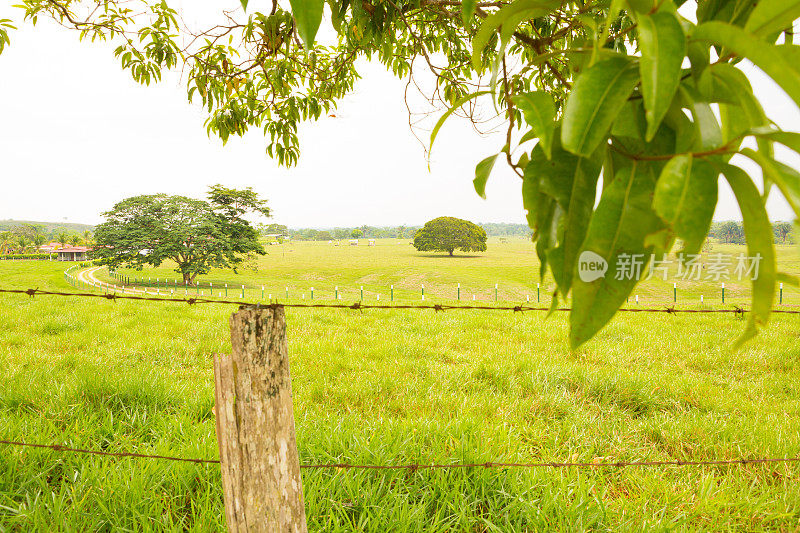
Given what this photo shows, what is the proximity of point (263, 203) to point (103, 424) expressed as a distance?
35.5m

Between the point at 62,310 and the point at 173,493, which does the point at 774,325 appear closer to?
the point at 173,493

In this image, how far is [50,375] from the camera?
3119mm

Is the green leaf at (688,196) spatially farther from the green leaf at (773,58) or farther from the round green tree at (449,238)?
the round green tree at (449,238)

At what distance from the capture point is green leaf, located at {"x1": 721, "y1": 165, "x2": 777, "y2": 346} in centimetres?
39

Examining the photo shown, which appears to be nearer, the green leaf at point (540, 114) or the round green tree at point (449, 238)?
the green leaf at point (540, 114)

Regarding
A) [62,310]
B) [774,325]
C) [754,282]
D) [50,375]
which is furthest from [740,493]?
[62,310]

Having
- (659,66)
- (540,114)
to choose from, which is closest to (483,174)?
(540,114)

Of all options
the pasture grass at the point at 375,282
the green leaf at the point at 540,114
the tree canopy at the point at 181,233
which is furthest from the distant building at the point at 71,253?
the green leaf at the point at 540,114

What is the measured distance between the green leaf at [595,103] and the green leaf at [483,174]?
0.17 meters

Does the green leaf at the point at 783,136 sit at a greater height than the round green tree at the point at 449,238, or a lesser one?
lesser

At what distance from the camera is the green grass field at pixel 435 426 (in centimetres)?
177

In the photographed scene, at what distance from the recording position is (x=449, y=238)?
5759 cm

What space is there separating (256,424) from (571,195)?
100 cm

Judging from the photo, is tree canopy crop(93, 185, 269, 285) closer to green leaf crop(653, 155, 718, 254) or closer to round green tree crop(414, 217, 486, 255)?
round green tree crop(414, 217, 486, 255)
